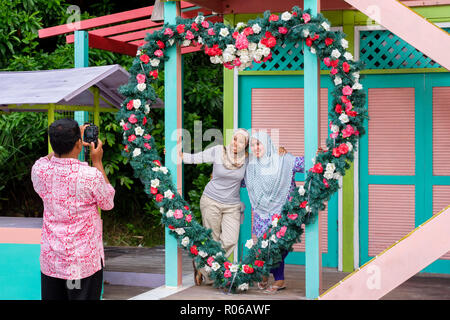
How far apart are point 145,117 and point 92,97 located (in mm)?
1270

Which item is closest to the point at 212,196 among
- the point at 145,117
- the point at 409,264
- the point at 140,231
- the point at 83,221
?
the point at 145,117

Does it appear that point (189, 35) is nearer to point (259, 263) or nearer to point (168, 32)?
point (168, 32)

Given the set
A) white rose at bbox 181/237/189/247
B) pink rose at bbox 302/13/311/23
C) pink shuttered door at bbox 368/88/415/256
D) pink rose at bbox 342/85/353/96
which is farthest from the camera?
pink shuttered door at bbox 368/88/415/256

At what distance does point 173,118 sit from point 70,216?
2638 millimetres

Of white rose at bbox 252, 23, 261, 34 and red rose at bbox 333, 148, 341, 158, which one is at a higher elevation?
white rose at bbox 252, 23, 261, 34

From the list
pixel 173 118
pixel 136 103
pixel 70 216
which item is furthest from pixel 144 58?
pixel 70 216

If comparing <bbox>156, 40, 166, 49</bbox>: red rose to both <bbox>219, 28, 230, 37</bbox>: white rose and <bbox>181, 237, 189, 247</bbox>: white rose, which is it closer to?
<bbox>219, 28, 230, 37</bbox>: white rose

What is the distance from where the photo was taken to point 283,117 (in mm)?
7980

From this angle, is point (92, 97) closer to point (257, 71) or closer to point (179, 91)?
point (179, 91)

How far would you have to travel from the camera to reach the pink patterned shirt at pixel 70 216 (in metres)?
4.14

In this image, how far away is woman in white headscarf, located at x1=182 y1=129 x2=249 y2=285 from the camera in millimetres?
6676

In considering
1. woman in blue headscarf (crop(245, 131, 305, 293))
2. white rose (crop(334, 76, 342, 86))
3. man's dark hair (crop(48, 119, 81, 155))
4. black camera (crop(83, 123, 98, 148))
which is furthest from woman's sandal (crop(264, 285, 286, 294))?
man's dark hair (crop(48, 119, 81, 155))

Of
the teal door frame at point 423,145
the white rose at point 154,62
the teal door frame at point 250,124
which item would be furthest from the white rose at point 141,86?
the teal door frame at point 423,145

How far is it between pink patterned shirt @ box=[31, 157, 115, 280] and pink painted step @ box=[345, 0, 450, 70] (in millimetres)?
2881
